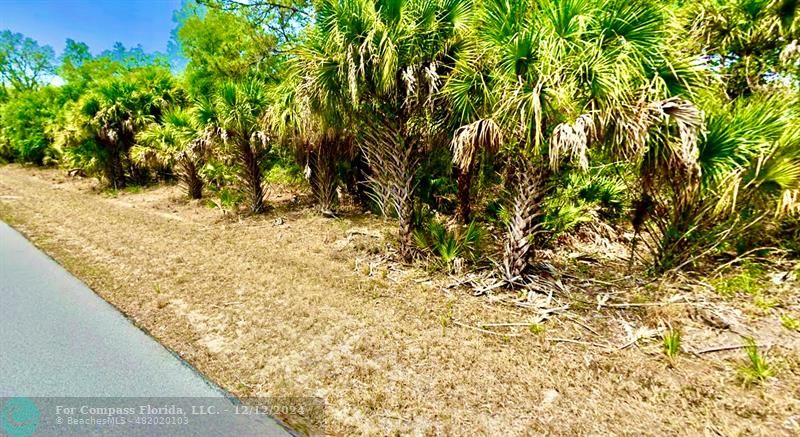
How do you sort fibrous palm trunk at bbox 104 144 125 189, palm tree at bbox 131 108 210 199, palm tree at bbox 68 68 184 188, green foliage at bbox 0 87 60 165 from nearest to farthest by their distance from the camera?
1. palm tree at bbox 131 108 210 199
2. palm tree at bbox 68 68 184 188
3. fibrous palm trunk at bbox 104 144 125 189
4. green foliage at bbox 0 87 60 165

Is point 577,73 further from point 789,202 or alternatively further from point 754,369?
point 754,369

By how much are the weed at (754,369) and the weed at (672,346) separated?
400mm

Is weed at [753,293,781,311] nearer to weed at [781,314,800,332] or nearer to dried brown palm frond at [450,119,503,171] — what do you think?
weed at [781,314,800,332]

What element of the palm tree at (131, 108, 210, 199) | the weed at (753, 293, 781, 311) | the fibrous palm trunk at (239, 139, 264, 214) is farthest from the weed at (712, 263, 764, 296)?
the palm tree at (131, 108, 210, 199)

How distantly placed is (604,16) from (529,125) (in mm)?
1257

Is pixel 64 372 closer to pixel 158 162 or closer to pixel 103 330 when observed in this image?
pixel 103 330

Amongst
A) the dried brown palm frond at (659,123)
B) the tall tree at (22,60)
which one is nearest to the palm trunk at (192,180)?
the dried brown palm frond at (659,123)

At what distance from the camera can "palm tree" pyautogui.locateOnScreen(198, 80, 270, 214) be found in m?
7.73

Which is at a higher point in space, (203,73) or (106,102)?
(203,73)

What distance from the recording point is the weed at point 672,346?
2986 mm

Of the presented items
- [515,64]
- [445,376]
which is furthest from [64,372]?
[515,64]

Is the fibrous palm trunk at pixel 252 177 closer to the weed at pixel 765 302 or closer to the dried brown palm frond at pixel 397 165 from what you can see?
the dried brown palm frond at pixel 397 165

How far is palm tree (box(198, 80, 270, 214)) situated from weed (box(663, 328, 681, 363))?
7668 millimetres

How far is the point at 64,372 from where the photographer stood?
273 centimetres
